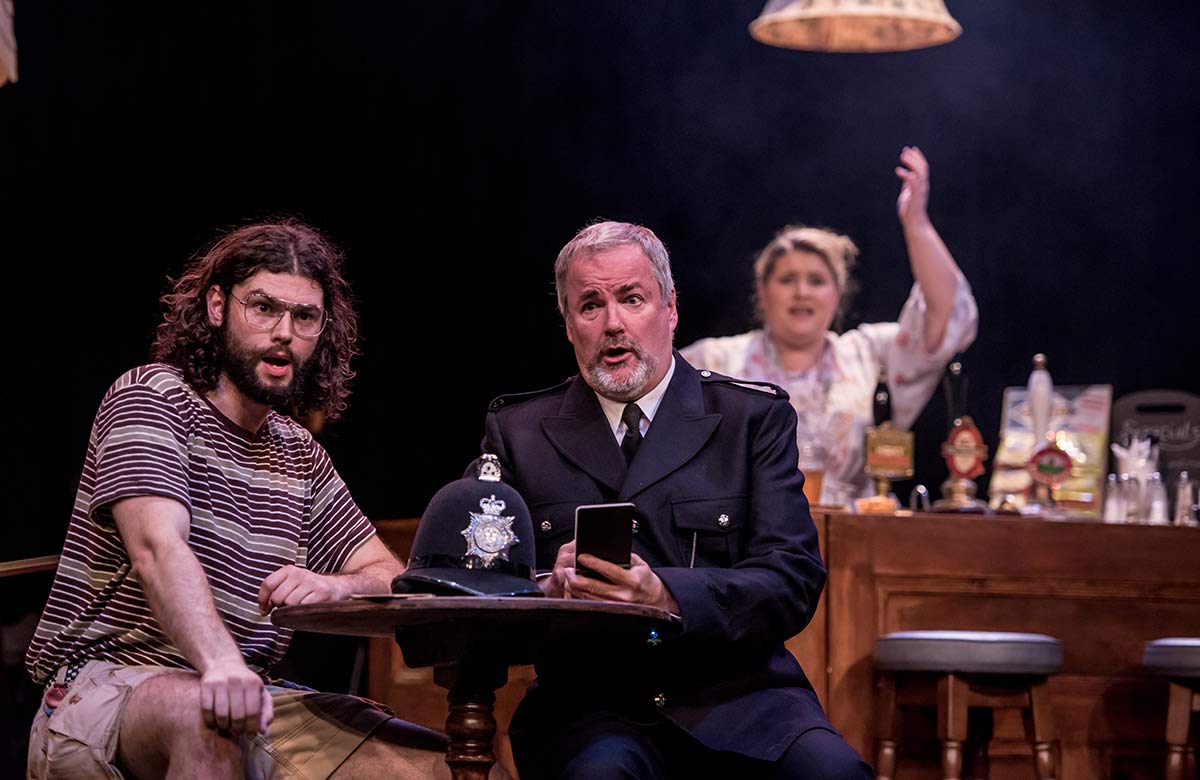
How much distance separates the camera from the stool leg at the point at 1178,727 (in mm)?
4223

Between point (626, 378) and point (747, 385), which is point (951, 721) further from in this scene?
point (626, 378)

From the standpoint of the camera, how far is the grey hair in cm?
305

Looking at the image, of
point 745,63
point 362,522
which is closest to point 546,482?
point 362,522

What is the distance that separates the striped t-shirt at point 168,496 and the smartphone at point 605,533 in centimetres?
69

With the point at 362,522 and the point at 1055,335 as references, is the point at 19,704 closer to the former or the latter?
the point at 362,522

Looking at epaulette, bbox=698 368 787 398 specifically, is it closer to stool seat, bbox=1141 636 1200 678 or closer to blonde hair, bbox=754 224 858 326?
stool seat, bbox=1141 636 1200 678

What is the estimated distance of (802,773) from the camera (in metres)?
2.66

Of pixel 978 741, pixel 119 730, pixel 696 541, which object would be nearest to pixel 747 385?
pixel 696 541

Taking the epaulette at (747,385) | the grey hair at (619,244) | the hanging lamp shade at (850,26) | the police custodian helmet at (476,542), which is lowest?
the police custodian helmet at (476,542)

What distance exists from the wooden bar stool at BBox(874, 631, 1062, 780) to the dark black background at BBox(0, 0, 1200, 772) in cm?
246

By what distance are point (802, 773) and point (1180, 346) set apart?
15.1ft

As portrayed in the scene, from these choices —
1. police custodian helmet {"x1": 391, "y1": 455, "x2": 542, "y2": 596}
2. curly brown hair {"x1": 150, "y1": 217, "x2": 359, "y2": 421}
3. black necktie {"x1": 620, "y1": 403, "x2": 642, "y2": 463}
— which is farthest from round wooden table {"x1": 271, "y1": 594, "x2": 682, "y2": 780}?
curly brown hair {"x1": 150, "y1": 217, "x2": 359, "y2": 421}

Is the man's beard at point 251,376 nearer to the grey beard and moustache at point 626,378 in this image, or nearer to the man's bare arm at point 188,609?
the man's bare arm at point 188,609

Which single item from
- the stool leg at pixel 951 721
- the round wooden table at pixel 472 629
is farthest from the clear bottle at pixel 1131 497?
the round wooden table at pixel 472 629
